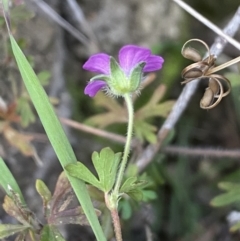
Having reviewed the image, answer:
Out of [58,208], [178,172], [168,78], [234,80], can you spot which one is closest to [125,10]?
[168,78]

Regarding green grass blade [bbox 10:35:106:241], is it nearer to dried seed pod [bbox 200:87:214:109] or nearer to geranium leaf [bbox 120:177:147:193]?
geranium leaf [bbox 120:177:147:193]

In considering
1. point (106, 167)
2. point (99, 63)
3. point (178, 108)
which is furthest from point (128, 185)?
Result: point (178, 108)

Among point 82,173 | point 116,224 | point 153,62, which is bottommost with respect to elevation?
point 116,224

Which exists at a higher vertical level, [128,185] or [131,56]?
[131,56]

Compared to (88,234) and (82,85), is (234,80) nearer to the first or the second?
(88,234)

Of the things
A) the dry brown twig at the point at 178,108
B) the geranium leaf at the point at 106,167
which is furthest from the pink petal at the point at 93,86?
the dry brown twig at the point at 178,108

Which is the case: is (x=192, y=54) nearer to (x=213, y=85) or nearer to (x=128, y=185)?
(x=213, y=85)
